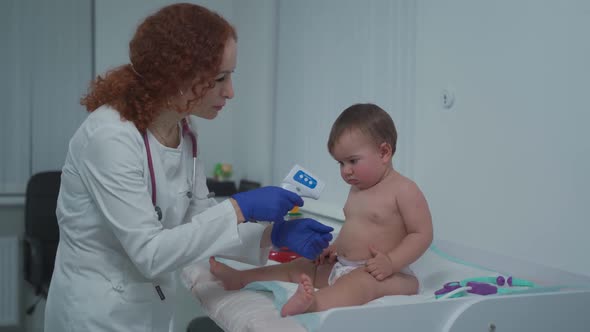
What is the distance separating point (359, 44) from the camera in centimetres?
245

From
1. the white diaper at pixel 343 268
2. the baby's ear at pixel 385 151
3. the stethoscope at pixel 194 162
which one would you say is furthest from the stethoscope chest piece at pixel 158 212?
the baby's ear at pixel 385 151

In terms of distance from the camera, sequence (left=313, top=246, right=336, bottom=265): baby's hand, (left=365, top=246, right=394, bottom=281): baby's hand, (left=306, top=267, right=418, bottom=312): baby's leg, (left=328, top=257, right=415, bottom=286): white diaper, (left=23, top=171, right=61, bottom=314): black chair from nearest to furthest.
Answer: (left=306, top=267, right=418, bottom=312): baby's leg < (left=365, top=246, right=394, bottom=281): baby's hand < (left=328, top=257, right=415, bottom=286): white diaper < (left=313, top=246, right=336, bottom=265): baby's hand < (left=23, top=171, right=61, bottom=314): black chair

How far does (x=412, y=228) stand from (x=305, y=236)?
284 millimetres

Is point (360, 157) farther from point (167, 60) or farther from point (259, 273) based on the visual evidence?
point (167, 60)

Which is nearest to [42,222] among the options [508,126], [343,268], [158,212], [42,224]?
[42,224]

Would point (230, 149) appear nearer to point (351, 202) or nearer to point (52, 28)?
point (52, 28)

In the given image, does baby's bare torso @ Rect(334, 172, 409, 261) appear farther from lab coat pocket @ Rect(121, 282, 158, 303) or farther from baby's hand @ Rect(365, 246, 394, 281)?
lab coat pocket @ Rect(121, 282, 158, 303)

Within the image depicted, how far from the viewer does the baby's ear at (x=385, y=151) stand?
5.28ft

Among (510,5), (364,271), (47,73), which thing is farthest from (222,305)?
(47,73)

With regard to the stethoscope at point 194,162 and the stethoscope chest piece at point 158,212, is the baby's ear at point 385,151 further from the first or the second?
the stethoscope chest piece at point 158,212

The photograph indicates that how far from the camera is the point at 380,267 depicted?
1.42 m

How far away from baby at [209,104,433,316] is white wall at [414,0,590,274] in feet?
0.99

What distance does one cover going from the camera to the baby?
1469 millimetres

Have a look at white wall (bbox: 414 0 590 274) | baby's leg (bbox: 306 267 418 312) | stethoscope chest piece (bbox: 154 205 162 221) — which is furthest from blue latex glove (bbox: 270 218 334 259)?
white wall (bbox: 414 0 590 274)
